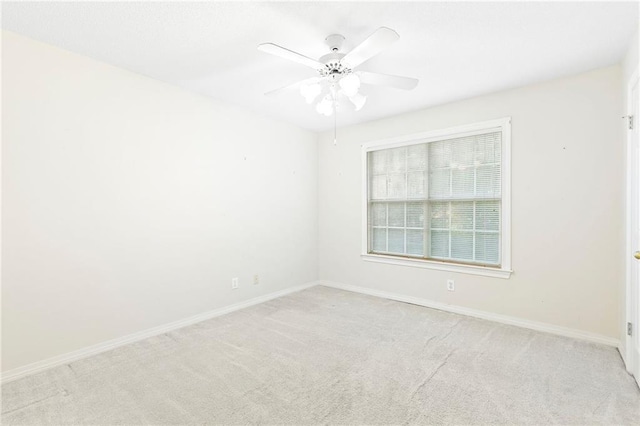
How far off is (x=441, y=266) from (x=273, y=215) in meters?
2.26

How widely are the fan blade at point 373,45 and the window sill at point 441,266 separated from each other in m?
2.61

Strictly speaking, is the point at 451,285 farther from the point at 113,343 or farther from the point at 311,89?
the point at 113,343

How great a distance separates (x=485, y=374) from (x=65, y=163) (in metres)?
3.60

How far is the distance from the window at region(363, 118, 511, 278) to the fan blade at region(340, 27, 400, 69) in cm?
207

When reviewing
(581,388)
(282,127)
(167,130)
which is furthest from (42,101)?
(581,388)

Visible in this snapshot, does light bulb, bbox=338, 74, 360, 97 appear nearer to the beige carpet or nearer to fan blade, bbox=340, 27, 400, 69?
fan blade, bbox=340, 27, 400, 69

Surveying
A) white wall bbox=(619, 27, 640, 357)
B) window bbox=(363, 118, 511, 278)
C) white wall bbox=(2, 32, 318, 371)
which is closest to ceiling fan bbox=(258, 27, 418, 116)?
white wall bbox=(2, 32, 318, 371)

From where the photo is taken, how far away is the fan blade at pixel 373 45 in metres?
1.73

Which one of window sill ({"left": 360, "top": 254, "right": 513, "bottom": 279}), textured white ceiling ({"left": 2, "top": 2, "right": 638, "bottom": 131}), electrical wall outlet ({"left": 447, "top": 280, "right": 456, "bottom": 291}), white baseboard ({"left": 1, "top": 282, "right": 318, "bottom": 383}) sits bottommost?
white baseboard ({"left": 1, "top": 282, "right": 318, "bottom": 383})

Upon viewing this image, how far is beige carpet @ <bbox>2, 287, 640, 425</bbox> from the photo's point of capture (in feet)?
6.00

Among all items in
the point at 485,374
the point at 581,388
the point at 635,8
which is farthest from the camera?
the point at 485,374

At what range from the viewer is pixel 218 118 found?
3590 millimetres

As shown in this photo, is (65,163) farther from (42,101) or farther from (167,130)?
(167,130)

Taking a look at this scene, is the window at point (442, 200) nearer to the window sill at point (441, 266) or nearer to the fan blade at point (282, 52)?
the window sill at point (441, 266)
